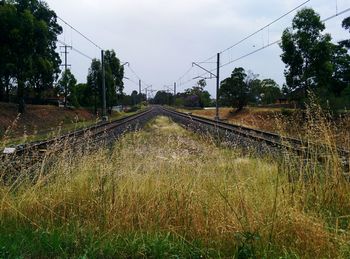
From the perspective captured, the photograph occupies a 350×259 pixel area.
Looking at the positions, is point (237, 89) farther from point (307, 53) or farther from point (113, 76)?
point (113, 76)

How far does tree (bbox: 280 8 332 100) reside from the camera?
36.8 metres

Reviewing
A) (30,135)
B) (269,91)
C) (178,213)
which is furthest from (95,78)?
(178,213)

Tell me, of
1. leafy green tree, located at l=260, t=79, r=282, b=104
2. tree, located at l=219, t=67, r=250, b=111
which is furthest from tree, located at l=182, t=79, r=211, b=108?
tree, located at l=219, t=67, r=250, b=111

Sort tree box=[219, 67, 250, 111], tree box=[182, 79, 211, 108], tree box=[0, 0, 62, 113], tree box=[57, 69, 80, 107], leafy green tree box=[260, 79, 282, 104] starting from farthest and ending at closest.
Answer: tree box=[182, 79, 211, 108] < leafy green tree box=[260, 79, 282, 104] < tree box=[57, 69, 80, 107] < tree box=[219, 67, 250, 111] < tree box=[0, 0, 62, 113]

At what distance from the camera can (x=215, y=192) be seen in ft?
18.3

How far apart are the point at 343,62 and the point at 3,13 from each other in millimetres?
42297

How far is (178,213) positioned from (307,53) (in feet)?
116

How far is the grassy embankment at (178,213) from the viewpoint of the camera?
4.45m

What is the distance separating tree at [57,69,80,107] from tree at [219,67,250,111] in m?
21.5

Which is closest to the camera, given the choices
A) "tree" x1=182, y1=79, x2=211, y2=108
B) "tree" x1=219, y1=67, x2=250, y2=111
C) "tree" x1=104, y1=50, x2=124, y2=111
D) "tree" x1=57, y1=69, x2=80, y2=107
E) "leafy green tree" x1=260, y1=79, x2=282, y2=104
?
"tree" x1=219, y1=67, x2=250, y2=111

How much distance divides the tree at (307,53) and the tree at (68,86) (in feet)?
106

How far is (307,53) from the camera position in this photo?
37.5m

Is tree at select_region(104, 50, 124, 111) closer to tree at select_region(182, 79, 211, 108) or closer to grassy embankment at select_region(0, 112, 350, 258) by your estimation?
tree at select_region(182, 79, 211, 108)

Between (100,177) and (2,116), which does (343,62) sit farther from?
(100,177)
